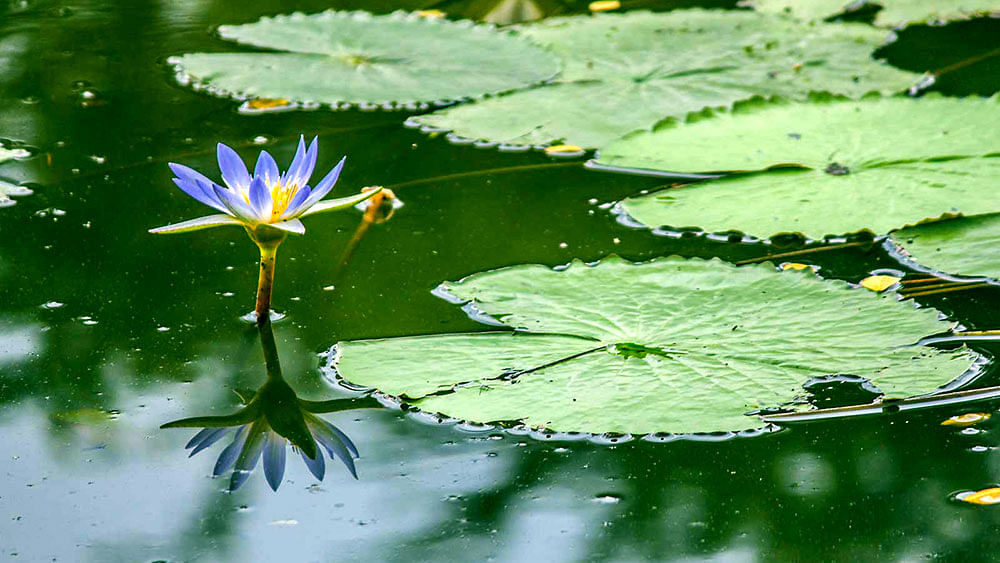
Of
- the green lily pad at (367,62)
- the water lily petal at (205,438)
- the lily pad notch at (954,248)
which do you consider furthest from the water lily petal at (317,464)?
the green lily pad at (367,62)

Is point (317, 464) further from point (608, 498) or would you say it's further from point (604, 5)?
point (604, 5)

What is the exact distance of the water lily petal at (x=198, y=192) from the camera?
5.61 ft

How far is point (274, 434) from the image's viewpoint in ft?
5.22

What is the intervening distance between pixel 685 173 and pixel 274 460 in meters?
1.23

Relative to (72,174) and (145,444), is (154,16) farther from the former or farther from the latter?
(145,444)

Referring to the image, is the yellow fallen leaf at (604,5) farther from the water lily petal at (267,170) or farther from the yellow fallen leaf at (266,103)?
the water lily petal at (267,170)

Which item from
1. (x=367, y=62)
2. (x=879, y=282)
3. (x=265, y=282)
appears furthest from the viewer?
(x=367, y=62)

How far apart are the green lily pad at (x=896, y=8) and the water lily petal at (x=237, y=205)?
240 centimetres

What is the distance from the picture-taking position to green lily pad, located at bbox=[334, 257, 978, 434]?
5.25ft

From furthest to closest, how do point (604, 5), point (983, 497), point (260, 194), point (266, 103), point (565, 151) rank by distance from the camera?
point (604, 5) → point (266, 103) → point (565, 151) → point (260, 194) → point (983, 497)

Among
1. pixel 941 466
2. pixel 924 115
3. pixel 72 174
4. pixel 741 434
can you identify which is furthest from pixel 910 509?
pixel 72 174

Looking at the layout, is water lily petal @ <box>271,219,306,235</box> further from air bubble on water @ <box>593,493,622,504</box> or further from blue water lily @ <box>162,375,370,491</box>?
air bubble on water @ <box>593,493,622,504</box>

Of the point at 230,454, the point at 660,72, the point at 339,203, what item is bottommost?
the point at 230,454

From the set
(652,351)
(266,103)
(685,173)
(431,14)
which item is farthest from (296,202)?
(431,14)
